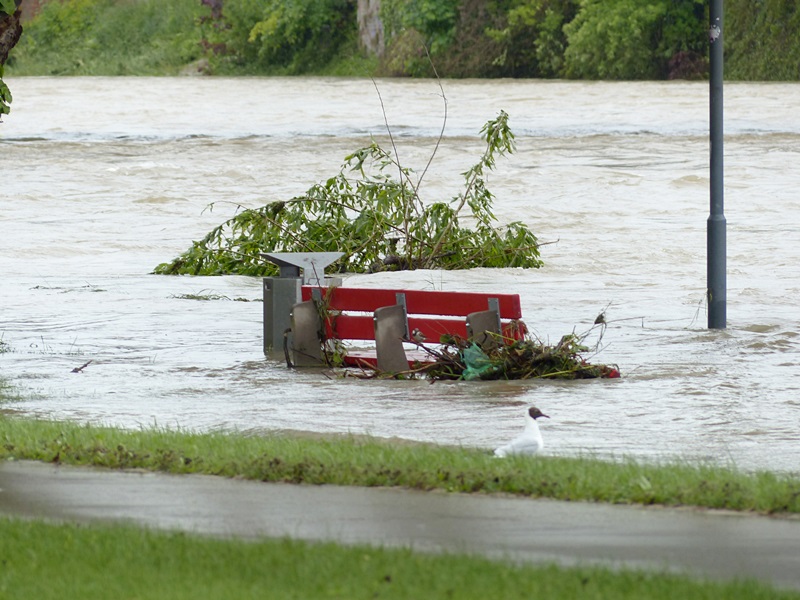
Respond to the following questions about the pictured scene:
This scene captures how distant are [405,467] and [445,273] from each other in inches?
506

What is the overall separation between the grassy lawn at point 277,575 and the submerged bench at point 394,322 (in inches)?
274

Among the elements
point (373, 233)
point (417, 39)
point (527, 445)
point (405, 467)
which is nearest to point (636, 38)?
point (417, 39)

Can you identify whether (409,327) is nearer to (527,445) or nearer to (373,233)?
(527,445)

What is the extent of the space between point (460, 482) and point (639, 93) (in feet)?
194

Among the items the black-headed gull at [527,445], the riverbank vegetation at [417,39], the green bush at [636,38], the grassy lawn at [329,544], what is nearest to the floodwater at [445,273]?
the black-headed gull at [527,445]

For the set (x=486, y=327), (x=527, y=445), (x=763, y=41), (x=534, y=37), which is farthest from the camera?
(x=534, y=37)

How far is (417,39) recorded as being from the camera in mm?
81625

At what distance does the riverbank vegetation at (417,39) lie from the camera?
244 feet

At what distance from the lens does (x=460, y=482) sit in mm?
8305

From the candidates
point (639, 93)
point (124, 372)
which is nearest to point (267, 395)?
point (124, 372)

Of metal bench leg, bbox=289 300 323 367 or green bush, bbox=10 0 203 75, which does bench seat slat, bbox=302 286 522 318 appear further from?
green bush, bbox=10 0 203 75

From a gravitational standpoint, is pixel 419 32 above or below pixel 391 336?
above

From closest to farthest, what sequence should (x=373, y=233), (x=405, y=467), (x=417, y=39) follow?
1. (x=405, y=467)
2. (x=373, y=233)
3. (x=417, y=39)

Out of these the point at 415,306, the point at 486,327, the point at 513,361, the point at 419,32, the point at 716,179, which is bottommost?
the point at 513,361
